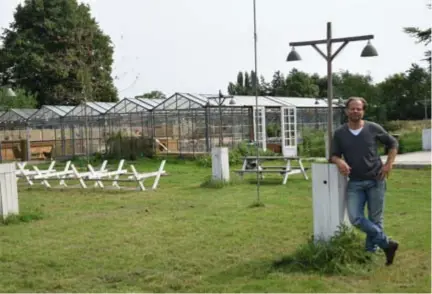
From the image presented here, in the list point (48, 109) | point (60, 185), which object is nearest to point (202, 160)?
point (60, 185)

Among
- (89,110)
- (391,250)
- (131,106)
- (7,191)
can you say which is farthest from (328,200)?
(89,110)

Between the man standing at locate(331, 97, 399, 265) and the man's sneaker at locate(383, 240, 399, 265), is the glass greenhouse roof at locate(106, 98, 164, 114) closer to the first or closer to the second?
the man standing at locate(331, 97, 399, 265)

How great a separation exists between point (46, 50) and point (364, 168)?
148 feet

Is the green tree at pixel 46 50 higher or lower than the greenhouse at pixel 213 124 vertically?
higher

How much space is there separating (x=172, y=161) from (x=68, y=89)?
24.3 meters

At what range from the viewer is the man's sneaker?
5508 mm

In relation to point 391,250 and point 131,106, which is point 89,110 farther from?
point 391,250

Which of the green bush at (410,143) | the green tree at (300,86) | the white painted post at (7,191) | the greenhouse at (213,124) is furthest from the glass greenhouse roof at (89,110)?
the green tree at (300,86)

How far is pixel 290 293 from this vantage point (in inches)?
189

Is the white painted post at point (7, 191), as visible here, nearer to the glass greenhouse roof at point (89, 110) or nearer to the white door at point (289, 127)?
the white door at point (289, 127)

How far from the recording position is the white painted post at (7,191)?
9.55 m

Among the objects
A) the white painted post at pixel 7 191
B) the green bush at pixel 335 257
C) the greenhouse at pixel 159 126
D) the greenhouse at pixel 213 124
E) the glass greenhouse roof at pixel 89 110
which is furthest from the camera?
the glass greenhouse roof at pixel 89 110

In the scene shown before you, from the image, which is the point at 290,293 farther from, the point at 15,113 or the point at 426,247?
the point at 15,113

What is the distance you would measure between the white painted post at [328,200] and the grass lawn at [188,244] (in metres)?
0.54
